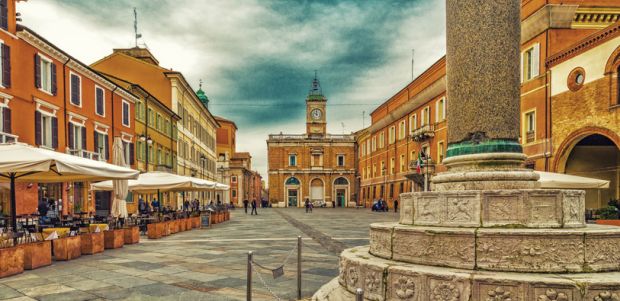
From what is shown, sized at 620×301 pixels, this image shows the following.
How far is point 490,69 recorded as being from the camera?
491 centimetres

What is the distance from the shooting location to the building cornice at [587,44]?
15.8 m

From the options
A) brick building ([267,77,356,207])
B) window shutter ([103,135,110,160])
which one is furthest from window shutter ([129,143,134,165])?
brick building ([267,77,356,207])

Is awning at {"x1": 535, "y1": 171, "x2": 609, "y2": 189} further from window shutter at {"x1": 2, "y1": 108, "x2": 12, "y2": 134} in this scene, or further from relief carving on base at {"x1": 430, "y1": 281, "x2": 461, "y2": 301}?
window shutter at {"x1": 2, "y1": 108, "x2": 12, "y2": 134}

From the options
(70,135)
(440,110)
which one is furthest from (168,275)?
→ (440,110)

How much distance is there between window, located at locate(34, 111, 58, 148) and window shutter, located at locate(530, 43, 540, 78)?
896 inches

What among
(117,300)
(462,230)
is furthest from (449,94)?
(117,300)

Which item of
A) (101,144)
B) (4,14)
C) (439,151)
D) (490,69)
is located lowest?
(439,151)

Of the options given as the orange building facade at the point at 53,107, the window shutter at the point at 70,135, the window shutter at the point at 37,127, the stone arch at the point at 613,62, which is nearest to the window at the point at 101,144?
the orange building facade at the point at 53,107

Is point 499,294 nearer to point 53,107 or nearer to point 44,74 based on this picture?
point 53,107

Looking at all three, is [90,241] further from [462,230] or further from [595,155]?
[595,155]

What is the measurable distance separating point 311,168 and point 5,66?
53536mm

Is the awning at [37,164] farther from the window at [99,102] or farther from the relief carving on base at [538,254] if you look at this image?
the window at [99,102]

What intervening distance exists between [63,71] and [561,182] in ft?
67.6

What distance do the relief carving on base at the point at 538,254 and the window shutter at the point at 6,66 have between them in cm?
1747
